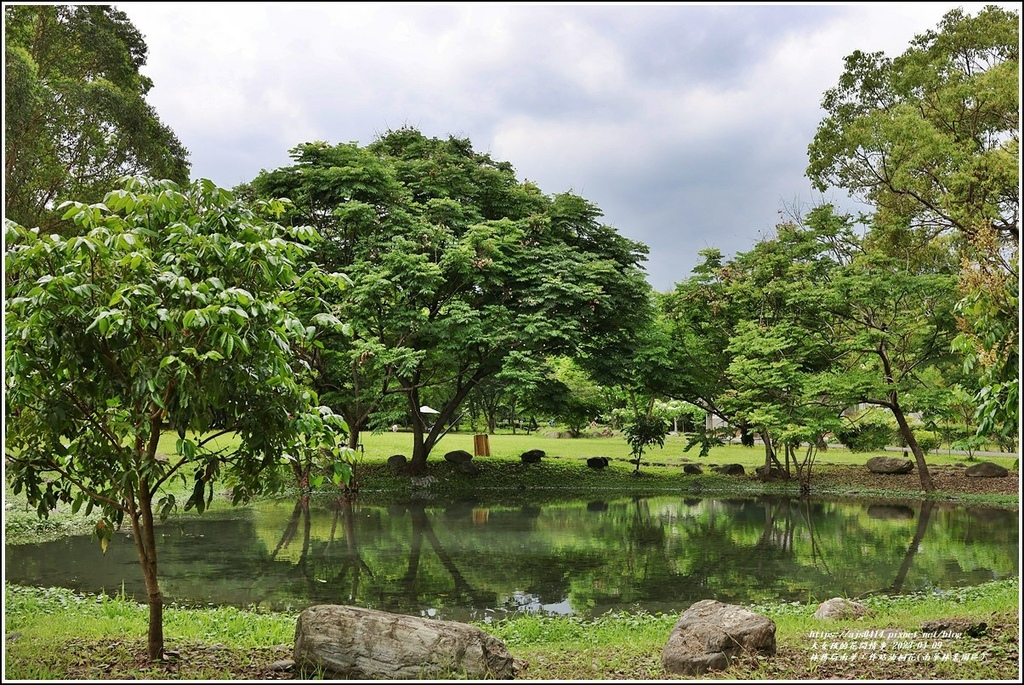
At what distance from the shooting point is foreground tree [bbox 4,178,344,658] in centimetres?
434

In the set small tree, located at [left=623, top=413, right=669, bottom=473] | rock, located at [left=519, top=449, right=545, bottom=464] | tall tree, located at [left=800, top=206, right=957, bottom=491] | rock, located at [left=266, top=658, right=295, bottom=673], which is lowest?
rock, located at [left=266, top=658, right=295, bottom=673]

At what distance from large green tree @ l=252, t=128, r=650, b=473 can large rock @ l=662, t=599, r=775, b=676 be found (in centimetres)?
1259

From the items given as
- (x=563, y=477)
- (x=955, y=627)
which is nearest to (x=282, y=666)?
(x=955, y=627)

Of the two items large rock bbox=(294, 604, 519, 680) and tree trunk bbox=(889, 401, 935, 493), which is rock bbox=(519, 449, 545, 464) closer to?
tree trunk bbox=(889, 401, 935, 493)

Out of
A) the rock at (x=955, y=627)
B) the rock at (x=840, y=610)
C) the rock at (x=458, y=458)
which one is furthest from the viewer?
the rock at (x=458, y=458)

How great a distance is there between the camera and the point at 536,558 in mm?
11656

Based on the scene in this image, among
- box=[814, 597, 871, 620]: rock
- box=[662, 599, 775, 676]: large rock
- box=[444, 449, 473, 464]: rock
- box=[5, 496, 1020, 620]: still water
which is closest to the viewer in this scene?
box=[662, 599, 775, 676]: large rock

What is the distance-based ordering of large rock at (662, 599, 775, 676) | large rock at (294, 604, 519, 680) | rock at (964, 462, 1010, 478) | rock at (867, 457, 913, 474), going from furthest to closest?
rock at (867, 457, 913, 474)
rock at (964, 462, 1010, 478)
large rock at (662, 599, 775, 676)
large rock at (294, 604, 519, 680)

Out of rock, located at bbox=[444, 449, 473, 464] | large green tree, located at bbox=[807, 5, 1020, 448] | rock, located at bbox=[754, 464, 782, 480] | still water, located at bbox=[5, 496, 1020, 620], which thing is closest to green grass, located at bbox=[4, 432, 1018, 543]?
rock, located at bbox=[444, 449, 473, 464]

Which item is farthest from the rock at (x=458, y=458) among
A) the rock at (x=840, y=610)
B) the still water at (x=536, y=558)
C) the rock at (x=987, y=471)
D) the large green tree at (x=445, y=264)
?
the rock at (x=840, y=610)

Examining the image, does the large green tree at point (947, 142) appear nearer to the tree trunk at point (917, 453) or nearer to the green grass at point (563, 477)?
the tree trunk at point (917, 453)

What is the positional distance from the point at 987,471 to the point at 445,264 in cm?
1459

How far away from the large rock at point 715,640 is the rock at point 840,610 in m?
2.07

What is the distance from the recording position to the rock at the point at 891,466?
70.0 feet
